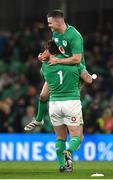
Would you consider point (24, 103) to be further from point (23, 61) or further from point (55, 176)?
point (55, 176)

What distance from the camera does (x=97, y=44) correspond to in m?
26.3

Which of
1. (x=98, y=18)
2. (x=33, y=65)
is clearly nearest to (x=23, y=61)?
(x=33, y=65)

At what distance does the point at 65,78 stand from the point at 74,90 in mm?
248

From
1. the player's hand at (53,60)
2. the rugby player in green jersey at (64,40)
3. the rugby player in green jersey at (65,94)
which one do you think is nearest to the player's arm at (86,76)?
the rugby player in green jersey at (65,94)

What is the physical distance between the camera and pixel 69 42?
13.1 m

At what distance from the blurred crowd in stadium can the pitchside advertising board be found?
1127mm

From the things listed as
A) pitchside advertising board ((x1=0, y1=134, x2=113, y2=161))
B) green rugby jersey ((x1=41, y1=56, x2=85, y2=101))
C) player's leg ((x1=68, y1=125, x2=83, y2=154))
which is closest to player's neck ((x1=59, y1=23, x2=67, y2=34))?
green rugby jersey ((x1=41, y1=56, x2=85, y2=101))

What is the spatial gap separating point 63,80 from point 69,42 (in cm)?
58

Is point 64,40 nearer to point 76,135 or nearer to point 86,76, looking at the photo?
point 86,76

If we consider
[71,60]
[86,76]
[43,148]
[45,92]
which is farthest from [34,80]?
[71,60]

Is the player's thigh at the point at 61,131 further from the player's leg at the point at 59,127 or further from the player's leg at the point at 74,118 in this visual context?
the player's leg at the point at 74,118

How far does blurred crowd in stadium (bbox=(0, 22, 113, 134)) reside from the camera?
21.7 meters

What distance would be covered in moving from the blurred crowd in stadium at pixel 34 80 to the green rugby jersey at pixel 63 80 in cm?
777

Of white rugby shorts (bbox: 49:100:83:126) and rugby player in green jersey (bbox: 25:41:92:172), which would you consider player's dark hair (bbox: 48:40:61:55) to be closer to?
rugby player in green jersey (bbox: 25:41:92:172)
